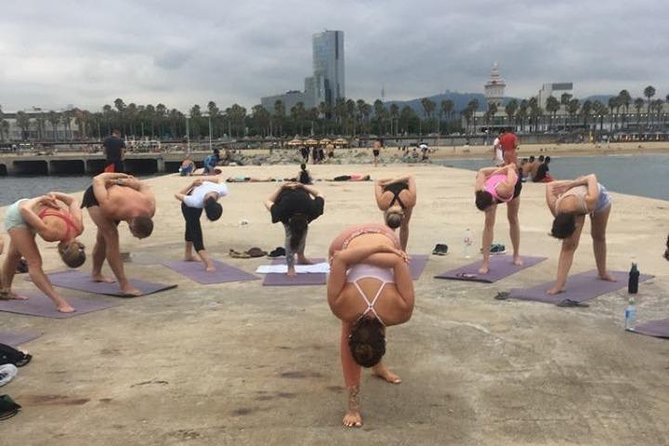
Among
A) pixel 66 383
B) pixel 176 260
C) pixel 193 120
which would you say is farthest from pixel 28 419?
pixel 193 120

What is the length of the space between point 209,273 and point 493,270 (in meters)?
4.14

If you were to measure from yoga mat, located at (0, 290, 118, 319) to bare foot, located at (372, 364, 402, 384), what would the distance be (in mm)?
3781

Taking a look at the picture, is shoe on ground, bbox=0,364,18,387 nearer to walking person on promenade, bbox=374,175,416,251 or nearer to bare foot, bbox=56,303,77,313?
bare foot, bbox=56,303,77,313

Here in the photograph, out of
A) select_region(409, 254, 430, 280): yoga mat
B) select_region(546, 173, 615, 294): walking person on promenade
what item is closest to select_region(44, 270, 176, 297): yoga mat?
select_region(409, 254, 430, 280): yoga mat

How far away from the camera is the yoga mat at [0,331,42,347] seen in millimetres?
5898

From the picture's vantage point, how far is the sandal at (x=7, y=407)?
4.30 m

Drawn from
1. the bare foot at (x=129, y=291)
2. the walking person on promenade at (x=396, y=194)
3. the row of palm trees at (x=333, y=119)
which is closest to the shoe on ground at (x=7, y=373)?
the bare foot at (x=129, y=291)

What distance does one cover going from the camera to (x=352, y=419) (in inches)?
161

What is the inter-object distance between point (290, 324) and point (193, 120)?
136 m

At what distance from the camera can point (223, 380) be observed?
4938 millimetres

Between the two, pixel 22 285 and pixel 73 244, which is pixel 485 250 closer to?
pixel 73 244

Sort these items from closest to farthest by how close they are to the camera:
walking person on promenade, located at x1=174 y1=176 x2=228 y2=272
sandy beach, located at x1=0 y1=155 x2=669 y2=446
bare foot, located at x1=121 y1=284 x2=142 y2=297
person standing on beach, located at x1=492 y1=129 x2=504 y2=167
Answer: sandy beach, located at x1=0 y1=155 x2=669 y2=446 → bare foot, located at x1=121 y1=284 x2=142 y2=297 → walking person on promenade, located at x1=174 y1=176 x2=228 y2=272 → person standing on beach, located at x1=492 y1=129 x2=504 y2=167

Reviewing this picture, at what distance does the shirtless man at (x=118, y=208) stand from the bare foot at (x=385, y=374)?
10.6ft

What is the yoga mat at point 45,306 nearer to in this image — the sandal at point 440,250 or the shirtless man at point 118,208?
the shirtless man at point 118,208
